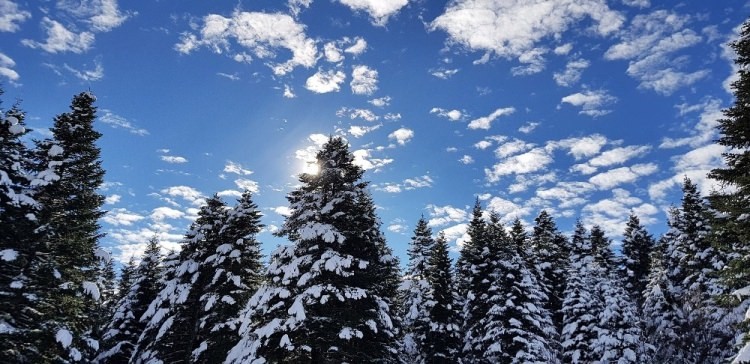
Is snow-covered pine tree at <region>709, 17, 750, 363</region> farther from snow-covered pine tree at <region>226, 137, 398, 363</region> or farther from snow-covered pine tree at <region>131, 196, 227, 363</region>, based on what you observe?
snow-covered pine tree at <region>131, 196, 227, 363</region>

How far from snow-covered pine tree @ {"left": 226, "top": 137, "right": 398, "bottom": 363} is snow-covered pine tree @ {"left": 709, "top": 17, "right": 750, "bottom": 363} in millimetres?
13272

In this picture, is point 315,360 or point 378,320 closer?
point 315,360

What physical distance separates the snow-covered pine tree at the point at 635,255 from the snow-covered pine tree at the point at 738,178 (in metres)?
41.4

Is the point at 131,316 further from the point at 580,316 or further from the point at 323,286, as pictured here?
the point at 580,316

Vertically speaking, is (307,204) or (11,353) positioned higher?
(307,204)

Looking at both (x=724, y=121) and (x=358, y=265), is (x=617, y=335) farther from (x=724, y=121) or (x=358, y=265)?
(x=358, y=265)

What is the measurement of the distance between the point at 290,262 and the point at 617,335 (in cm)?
2773

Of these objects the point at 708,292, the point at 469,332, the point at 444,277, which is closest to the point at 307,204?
the point at 444,277

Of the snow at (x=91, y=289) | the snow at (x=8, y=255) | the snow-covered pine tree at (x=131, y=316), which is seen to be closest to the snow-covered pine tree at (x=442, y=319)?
the snow-covered pine tree at (x=131, y=316)

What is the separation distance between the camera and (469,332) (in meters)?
32.8

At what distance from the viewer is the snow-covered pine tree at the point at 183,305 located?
77.3 ft

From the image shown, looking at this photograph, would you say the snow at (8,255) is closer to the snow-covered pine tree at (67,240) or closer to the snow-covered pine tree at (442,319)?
the snow-covered pine tree at (67,240)

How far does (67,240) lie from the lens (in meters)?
20.3

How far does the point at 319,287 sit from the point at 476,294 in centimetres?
1898
